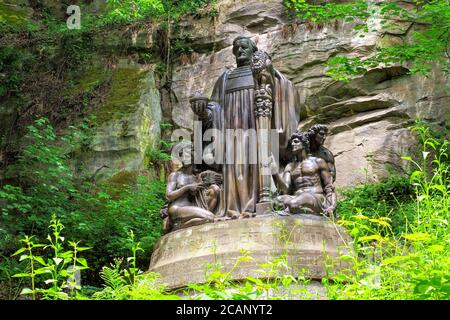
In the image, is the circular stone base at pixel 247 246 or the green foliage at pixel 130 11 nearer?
the circular stone base at pixel 247 246

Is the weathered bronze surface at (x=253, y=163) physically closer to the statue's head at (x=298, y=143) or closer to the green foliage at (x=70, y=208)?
the statue's head at (x=298, y=143)

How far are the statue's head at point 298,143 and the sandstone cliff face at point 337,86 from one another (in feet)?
22.3

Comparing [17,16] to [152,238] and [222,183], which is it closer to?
[152,238]

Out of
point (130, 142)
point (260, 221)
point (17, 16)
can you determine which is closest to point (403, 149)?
point (130, 142)

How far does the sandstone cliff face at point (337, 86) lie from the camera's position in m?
15.8

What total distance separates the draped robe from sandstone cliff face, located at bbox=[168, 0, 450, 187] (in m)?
6.83

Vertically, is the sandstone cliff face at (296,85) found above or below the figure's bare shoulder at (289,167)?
above

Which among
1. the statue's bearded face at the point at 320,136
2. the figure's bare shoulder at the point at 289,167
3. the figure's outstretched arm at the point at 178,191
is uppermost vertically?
the statue's bearded face at the point at 320,136

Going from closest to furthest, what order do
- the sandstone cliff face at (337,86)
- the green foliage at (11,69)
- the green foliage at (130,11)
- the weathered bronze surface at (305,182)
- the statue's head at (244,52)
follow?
1. the weathered bronze surface at (305,182)
2. the statue's head at (244,52)
3. the sandstone cliff face at (337,86)
4. the green foliage at (11,69)
5. the green foliage at (130,11)

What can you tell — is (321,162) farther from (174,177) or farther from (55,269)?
(55,269)

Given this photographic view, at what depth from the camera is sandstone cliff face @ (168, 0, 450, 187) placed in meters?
15.8

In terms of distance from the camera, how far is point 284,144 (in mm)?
8789

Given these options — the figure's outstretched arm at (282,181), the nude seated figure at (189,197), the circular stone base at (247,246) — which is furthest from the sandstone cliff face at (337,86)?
the circular stone base at (247,246)

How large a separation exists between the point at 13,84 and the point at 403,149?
962cm
